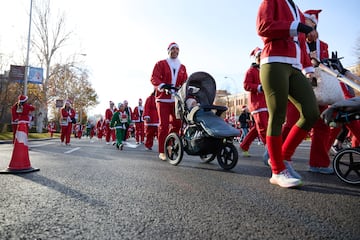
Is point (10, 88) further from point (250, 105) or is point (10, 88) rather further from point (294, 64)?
point (294, 64)

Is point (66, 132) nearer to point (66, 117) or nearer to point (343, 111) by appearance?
point (66, 117)

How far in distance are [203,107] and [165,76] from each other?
1.72 m

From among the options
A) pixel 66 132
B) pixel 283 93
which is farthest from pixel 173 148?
pixel 66 132

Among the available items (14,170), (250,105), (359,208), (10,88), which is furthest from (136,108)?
(10,88)

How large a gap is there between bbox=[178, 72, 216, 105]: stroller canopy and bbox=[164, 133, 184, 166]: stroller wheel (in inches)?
34.1

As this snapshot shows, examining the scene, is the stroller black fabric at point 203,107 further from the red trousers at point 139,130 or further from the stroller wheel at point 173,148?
the red trousers at point 139,130

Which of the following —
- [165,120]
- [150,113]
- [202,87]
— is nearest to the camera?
[202,87]

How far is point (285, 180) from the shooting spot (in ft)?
10.1

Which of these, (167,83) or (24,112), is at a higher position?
(167,83)

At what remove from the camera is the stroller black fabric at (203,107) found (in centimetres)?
443

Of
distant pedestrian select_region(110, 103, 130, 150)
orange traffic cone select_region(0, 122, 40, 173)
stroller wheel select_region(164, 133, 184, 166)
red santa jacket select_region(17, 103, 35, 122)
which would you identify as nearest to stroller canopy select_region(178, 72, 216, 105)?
stroller wheel select_region(164, 133, 184, 166)

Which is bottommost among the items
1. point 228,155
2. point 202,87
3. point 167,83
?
point 228,155

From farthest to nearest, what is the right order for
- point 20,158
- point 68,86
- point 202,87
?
point 68,86 < point 202,87 < point 20,158

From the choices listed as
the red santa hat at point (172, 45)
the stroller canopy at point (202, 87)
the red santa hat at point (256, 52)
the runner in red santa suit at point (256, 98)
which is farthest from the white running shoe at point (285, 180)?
the red santa hat at point (172, 45)
